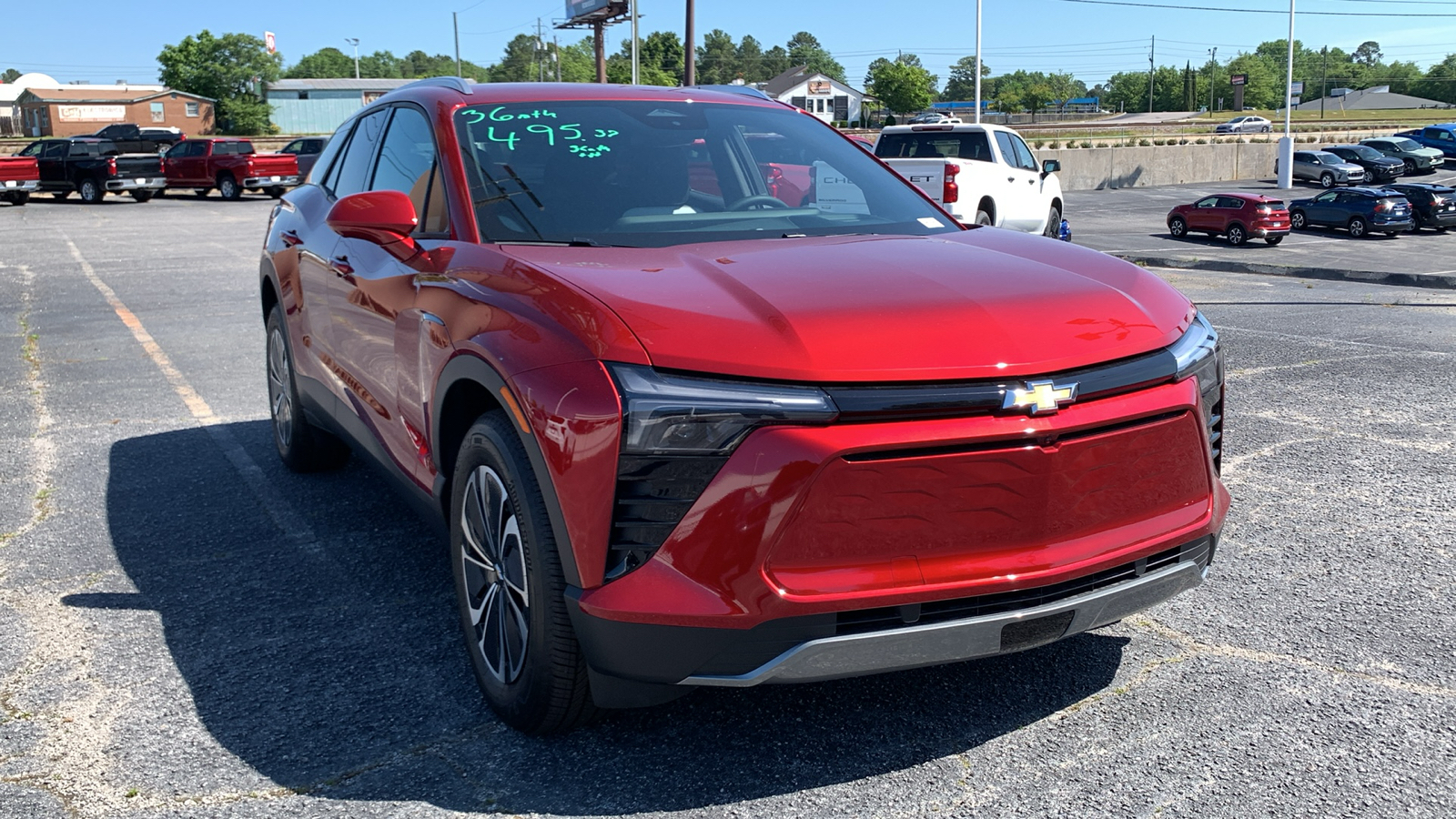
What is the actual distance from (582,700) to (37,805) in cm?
130

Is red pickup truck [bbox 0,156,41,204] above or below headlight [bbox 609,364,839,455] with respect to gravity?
above

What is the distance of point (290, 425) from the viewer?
580cm

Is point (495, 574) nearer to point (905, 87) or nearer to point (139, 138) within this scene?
point (139, 138)

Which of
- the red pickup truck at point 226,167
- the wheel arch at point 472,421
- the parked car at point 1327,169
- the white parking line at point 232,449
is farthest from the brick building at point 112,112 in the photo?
the wheel arch at point 472,421

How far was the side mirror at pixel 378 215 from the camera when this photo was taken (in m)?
3.70

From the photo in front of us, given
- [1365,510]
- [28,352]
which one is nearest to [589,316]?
[1365,510]

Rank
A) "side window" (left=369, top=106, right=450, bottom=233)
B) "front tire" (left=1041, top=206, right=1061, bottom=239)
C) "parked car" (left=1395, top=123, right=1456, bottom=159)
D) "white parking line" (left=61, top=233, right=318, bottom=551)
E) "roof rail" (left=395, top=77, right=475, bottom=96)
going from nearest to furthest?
"side window" (left=369, top=106, right=450, bottom=233) < "roof rail" (left=395, top=77, right=475, bottom=96) < "white parking line" (left=61, top=233, right=318, bottom=551) < "front tire" (left=1041, top=206, right=1061, bottom=239) < "parked car" (left=1395, top=123, right=1456, bottom=159)

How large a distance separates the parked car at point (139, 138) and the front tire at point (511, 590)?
37.1m

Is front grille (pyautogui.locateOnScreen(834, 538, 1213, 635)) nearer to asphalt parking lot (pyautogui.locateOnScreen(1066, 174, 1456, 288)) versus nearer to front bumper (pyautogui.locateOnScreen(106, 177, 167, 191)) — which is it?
asphalt parking lot (pyautogui.locateOnScreen(1066, 174, 1456, 288))

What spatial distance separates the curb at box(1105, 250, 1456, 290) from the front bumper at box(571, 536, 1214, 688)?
1502cm

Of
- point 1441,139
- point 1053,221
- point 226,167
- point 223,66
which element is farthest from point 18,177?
point 223,66

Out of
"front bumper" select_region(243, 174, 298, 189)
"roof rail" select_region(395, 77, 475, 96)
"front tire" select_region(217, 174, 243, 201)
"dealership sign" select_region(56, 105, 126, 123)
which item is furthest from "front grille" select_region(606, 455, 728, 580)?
"dealership sign" select_region(56, 105, 126, 123)

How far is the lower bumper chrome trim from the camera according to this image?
2.65 metres

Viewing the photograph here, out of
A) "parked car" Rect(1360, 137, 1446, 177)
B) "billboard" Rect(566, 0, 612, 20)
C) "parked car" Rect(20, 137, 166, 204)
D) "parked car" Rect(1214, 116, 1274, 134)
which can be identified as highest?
"billboard" Rect(566, 0, 612, 20)
